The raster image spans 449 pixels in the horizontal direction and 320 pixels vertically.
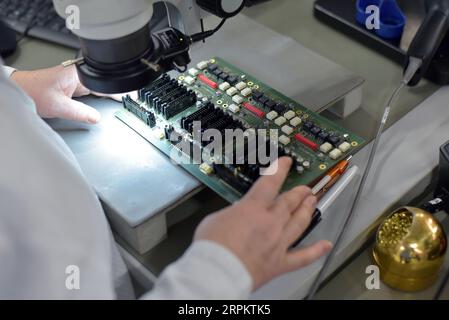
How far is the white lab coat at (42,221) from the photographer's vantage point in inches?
28.7

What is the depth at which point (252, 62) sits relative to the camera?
1.04m

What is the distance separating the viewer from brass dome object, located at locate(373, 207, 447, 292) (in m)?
0.74

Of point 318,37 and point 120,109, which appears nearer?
point 120,109

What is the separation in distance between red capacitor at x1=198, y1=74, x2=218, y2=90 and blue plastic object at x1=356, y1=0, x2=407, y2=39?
0.38 meters

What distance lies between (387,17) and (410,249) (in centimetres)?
57

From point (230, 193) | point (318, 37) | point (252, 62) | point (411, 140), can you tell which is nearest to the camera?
point (230, 193)

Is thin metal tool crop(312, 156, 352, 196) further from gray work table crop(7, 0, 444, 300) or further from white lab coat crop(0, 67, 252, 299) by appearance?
white lab coat crop(0, 67, 252, 299)

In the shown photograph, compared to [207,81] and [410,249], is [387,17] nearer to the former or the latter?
[207,81]

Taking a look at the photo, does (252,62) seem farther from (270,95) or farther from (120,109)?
(120,109)

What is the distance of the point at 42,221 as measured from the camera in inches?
28.8
